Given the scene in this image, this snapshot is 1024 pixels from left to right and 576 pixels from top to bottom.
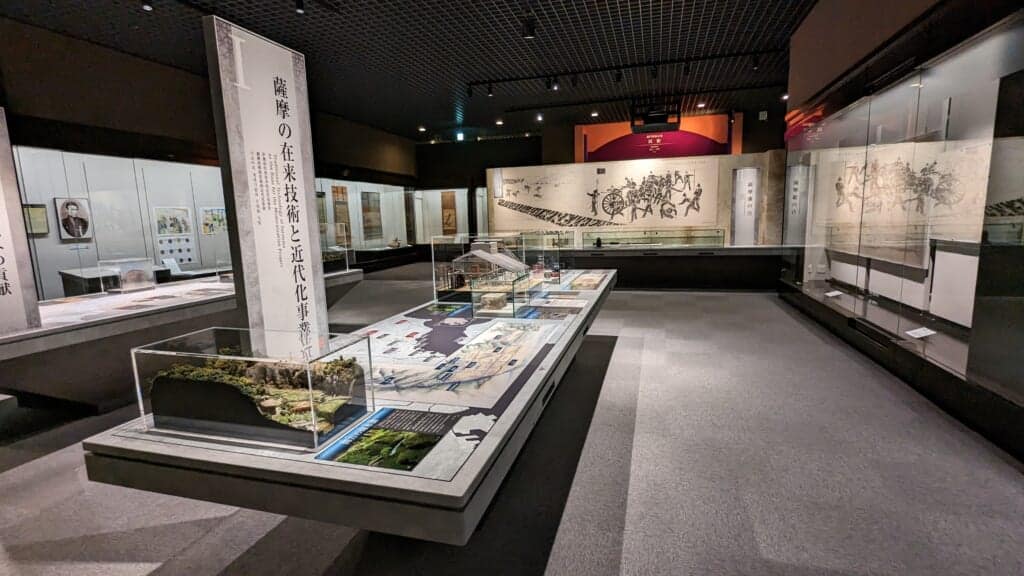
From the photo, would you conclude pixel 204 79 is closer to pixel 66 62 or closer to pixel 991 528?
pixel 66 62

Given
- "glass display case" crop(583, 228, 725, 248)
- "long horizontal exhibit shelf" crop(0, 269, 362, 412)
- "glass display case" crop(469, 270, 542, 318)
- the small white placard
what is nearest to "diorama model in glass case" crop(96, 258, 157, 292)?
"long horizontal exhibit shelf" crop(0, 269, 362, 412)

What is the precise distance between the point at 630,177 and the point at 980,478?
7.99 meters

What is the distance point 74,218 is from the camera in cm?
495

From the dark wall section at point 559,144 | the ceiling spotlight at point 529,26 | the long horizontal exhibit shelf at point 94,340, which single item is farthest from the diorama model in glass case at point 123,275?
the dark wall section at point 559,144

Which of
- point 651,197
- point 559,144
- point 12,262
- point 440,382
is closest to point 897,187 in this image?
point 440,382

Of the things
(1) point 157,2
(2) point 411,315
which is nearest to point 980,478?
(2) point 411,315

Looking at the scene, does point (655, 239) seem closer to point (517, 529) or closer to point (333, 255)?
point (333, 255)

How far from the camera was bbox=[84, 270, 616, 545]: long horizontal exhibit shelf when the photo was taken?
1147 millimetres

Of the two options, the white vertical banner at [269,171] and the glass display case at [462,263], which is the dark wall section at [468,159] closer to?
the glass display case at [462,263]

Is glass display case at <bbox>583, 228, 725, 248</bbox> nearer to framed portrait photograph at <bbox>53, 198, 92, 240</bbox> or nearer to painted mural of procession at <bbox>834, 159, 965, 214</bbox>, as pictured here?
painted mural of procession at <bbox>834, 159, 965, 214</bbox>

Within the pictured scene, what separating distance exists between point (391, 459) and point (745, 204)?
949cm

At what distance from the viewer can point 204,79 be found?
6.30 metres

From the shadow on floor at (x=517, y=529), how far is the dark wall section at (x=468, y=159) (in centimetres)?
1008

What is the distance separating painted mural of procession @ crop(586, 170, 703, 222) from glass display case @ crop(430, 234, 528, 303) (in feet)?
20.7
